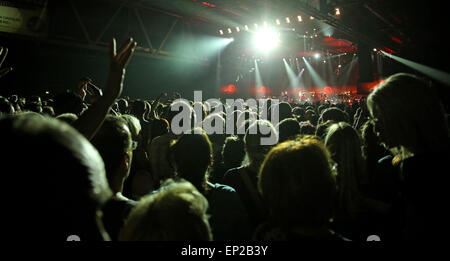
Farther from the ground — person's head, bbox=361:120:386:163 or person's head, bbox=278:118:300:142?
person's head, bbox=278:118:300:142

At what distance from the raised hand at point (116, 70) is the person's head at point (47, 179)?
1178mm

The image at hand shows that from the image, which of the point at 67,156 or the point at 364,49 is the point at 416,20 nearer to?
the point at 364,49

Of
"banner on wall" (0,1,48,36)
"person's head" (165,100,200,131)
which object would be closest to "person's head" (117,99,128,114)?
"person's head" (165,100,200,131)

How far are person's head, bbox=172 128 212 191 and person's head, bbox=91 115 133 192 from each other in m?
0.49

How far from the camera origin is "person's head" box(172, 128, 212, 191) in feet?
8.48

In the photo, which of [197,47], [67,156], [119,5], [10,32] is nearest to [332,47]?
[197,47]

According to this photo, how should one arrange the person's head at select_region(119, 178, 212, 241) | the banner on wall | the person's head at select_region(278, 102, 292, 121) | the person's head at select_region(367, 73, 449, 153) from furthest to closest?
the banner on wall < the person's head at select_region(278, 102, 292, 121) < the person's head at select_region(367, 73, 449, 153) < the person's head at select_region(119, 178, 212, 241)

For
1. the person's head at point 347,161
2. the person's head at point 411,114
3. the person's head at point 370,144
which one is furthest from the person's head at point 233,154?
the person's head at point 411,114

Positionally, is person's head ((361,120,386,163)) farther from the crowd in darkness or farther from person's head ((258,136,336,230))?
Answer: person's head ((258,136,336,230))

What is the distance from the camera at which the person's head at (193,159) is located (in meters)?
2.58

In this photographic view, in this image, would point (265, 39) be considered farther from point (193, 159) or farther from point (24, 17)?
point (193, 159)

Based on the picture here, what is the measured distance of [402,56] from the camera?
16.4m

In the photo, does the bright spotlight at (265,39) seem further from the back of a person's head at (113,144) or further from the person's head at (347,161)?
the back of a person's head at (113,144)
